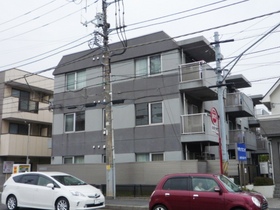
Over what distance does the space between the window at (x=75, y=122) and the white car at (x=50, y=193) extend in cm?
1059

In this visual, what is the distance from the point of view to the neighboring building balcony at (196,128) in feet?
68.8

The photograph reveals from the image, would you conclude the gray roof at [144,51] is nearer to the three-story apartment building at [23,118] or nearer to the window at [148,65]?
the window at [148,65]

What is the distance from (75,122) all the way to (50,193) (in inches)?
498

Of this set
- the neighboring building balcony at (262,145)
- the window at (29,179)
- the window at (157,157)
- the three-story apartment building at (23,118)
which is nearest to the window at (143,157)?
the window at (157,157)

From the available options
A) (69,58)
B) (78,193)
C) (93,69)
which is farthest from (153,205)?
(69,58)

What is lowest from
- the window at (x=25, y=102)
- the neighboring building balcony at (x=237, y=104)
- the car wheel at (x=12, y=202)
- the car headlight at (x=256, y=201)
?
the car wheel at (x=12, y=202)

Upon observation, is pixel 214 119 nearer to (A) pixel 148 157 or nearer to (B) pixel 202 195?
(B) pixel 202 195

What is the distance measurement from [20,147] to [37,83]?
6556 mm

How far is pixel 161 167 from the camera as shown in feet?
64.1

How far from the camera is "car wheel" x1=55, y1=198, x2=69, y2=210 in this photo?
13334 millimetres

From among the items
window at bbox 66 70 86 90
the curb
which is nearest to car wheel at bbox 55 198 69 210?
the curb

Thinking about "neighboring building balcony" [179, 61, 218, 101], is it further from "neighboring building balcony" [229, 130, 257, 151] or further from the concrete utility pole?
"neighboring building balcony" [229, 130, 257, 151]

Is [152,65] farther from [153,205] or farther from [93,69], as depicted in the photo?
[153,205]

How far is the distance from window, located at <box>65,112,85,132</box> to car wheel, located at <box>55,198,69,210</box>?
12.4 metres
